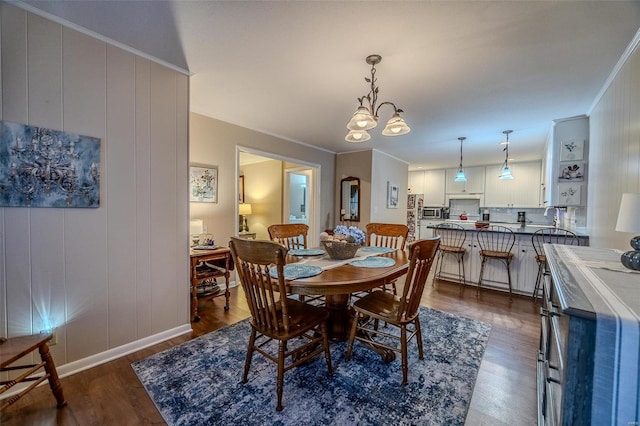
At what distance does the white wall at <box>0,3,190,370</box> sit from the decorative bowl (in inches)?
54.2

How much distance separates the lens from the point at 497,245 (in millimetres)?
3711

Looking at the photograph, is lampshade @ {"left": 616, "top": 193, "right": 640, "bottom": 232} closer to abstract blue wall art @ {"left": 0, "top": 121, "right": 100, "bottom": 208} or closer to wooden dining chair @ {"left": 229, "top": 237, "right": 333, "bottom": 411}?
wooden dining chair @ {"left": 229, "top": 237, "right": 333, "bottom": 411}

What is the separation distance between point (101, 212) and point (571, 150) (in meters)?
5.00

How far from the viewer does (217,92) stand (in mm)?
2768

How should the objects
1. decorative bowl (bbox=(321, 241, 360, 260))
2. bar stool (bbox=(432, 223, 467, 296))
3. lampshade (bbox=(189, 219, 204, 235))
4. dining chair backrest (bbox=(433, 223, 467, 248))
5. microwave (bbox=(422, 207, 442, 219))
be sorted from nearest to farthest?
decorative bowl (bbox=(321, 241, 360, 260)) < lampshade (bbox=(189, 219, 204, 235)) < bar stool (bbox=(432, 223, 467, 296)) < dining chair backrest (bbox=(433, 223, 467, 248)) < microwave (bbox=(422, 207, 442, 219))

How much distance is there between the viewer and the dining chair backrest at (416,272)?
1.62 meters

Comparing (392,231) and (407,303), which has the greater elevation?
(392,231)

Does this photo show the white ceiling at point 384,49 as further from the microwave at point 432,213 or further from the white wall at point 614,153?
the microwave at point 432,213

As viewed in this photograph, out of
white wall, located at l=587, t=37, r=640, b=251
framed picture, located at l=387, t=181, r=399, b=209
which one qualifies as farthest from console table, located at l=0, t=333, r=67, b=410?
framed picture, located at l=387, t=181, r=399, b=209

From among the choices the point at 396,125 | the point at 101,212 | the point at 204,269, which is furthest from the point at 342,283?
the point at 204,269

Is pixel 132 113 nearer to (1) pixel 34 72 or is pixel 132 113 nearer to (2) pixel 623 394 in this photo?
(1) pixel 34 72

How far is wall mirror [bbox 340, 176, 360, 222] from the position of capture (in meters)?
5.30

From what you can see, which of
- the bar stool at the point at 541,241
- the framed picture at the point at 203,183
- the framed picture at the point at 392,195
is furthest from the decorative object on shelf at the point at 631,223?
the framed picture at the point at 392,195

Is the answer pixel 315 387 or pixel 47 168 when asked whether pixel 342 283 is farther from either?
pixel 47 168
